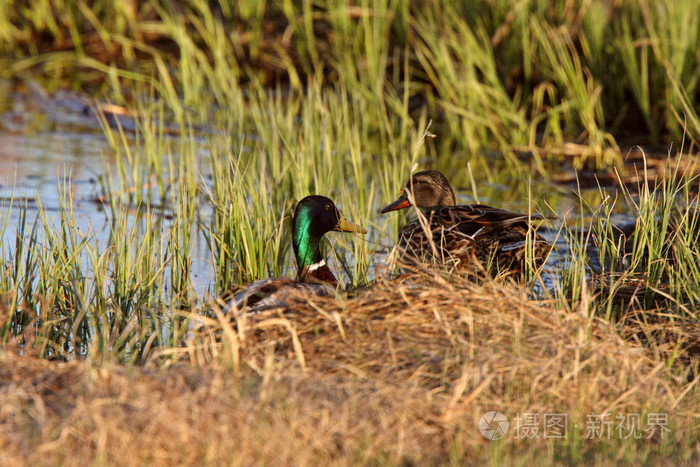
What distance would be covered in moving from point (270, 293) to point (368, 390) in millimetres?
1058

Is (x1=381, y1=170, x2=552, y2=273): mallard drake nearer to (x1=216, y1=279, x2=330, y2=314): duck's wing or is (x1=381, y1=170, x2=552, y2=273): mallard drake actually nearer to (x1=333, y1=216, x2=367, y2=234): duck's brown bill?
(x1=333, y1=216, x2=367, y2=234): duck's brown bill

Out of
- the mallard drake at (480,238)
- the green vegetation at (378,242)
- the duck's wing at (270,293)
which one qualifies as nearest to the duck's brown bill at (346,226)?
the green vegetation at (378,242)

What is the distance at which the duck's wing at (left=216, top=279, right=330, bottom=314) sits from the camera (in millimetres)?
3760

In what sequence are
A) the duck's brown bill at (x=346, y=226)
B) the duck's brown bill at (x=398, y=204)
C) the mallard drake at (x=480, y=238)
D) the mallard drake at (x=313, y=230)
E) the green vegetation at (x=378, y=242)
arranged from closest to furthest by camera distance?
the green vegetation at (x=378, y=242) < the mallard drake at (x=480, y=238) < the mallard drake at (x=313, y=230) < the duck's brown bill at (x=346, y=226) < the duck's brown bill at (x=398, y=204)

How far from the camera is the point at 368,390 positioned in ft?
9.81

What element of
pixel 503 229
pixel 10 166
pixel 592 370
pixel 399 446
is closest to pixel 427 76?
pixel 10 166

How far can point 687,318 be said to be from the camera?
3.96 m

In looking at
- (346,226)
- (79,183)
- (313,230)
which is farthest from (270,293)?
(79,183)

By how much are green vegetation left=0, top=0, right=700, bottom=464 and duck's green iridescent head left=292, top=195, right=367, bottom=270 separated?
11cm

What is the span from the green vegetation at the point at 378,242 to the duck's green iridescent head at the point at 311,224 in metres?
0.11

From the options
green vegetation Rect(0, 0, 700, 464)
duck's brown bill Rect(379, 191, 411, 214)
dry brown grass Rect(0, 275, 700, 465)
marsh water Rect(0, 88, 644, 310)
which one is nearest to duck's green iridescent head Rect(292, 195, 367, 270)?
green vegetation Rect(0, 0, 700, 464)

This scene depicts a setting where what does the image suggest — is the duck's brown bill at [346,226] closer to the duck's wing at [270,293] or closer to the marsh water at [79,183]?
the marsh water at [79,183]

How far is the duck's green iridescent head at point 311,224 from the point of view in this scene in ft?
15.4

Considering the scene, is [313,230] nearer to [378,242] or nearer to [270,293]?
[378,242]
